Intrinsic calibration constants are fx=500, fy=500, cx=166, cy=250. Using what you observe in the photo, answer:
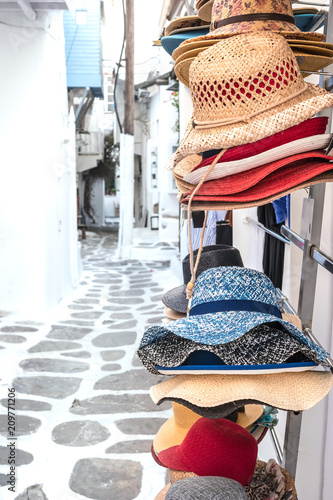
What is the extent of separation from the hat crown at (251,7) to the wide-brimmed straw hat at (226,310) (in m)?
0.69

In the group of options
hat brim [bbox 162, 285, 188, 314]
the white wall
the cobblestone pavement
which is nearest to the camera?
hat brim [bbox 162, 285, 188, 314]

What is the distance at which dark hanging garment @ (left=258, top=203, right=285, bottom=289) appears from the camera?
2.50 m

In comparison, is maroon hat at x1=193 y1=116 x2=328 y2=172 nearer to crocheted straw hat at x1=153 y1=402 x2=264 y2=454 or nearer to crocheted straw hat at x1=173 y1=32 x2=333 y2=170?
crocheted straw hat at x1=173 y1=32 x2=333 y2=170

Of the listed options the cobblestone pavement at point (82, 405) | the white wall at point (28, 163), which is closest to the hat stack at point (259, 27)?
the cobblestone pavement at point (82, 405)

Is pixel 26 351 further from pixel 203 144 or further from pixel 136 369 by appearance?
pixel 203 144

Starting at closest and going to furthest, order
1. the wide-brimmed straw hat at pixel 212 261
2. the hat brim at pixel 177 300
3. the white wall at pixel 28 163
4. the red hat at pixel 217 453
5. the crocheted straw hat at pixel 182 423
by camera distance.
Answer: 1. the red hat at pixel 217 453
2. the crocheted straw hat at pixel 182 423
3. the wide-brimmed straw hat at pixel 212 261
4. the hat brim at pixel 177 300
5. the white wall at pixel 28 163

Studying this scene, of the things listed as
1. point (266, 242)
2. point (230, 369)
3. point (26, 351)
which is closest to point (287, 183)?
point (230, 369)

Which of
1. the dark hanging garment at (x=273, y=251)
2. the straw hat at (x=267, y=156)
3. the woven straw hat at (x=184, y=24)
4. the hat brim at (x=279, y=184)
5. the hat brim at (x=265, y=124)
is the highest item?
the woven straw hat at (x=184, y=24)

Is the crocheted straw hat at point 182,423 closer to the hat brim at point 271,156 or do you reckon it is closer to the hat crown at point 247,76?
the hat brim at point 271,156

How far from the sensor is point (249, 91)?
120 cm

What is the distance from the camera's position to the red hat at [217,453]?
48.3 inches

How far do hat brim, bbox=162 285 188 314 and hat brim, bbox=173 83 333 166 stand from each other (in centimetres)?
92

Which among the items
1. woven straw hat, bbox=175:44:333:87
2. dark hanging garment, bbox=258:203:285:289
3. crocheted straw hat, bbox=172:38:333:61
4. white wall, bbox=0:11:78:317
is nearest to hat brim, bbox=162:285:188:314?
dark hanging garment, bbox=258:203:285:289

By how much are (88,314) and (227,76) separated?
6.17m
